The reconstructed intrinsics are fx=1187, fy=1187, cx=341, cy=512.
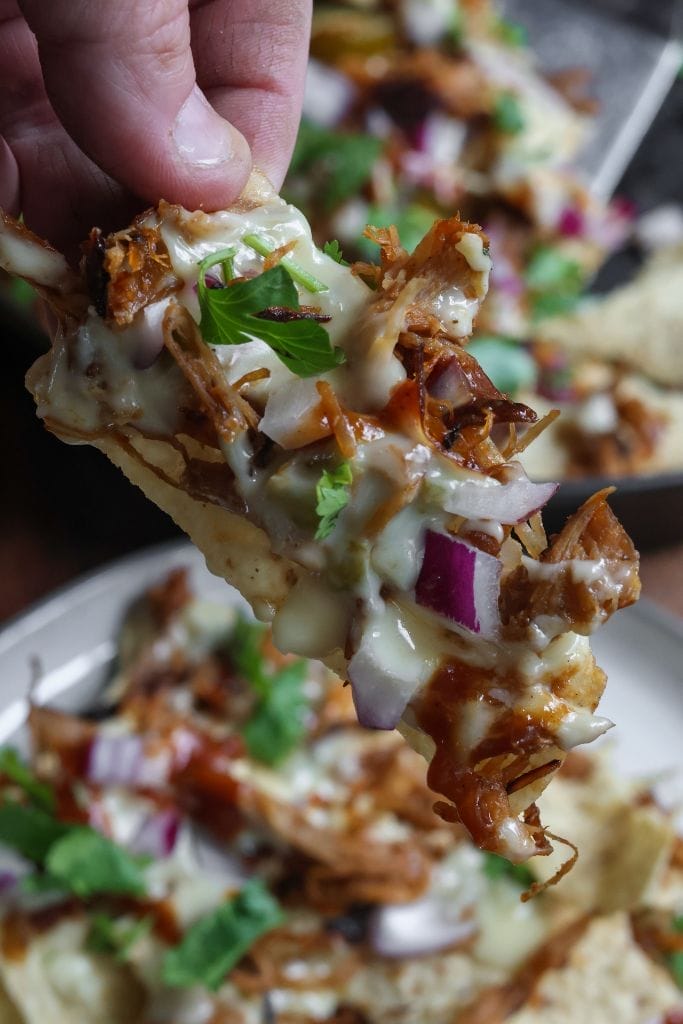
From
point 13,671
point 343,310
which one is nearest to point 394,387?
point 343,310

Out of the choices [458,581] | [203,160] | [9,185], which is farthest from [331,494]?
[9,185]

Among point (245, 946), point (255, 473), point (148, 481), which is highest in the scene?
point (255, 473)

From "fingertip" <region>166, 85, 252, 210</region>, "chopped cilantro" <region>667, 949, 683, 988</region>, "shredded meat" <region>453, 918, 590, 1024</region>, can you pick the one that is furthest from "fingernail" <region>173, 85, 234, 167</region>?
"chopped cilantro" <region>667, 949, 683, 988</region>

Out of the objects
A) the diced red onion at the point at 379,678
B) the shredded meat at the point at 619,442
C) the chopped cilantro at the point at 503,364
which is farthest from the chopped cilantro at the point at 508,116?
the diced red onion at the point at 379,678

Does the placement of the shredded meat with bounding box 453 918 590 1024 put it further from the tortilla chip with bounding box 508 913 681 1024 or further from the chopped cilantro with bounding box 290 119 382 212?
the chopped cilantro with bounding box 290 119 382 212

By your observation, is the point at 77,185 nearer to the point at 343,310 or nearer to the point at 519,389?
the point at 343,310

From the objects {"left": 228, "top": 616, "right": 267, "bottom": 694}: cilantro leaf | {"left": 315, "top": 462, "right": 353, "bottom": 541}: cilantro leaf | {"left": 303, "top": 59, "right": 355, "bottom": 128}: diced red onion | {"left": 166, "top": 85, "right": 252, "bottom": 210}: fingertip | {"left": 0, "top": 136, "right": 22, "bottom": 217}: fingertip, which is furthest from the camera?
{"left": 303, "top": 59, "right": 355, "bottom": 128}: diced red onion
